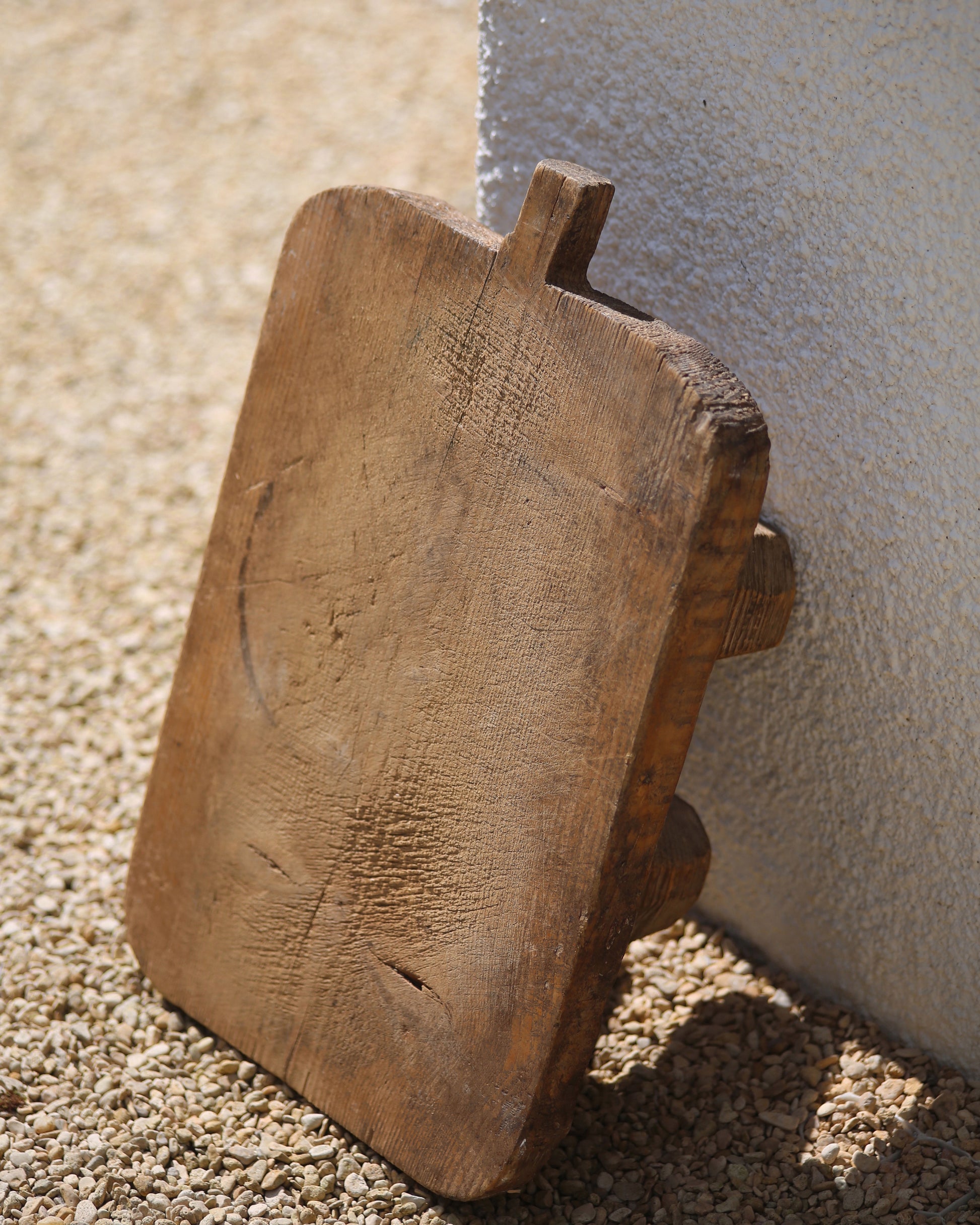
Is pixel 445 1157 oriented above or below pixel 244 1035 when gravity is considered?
above

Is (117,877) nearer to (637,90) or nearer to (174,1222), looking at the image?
(174,1222)

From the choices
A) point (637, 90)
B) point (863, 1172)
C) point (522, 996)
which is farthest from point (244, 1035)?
point (637, 90)

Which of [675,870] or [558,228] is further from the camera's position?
[675,870]

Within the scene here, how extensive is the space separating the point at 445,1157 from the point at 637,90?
1580 mm

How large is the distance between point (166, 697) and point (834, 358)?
171 cm

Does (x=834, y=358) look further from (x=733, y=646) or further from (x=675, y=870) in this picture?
(x=675, y=870)

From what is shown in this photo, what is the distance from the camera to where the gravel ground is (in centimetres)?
169

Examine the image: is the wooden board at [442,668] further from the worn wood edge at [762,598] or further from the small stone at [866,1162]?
the small stone at [866,1162]

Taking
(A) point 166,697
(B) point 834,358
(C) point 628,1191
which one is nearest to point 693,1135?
(C) point 628,1191

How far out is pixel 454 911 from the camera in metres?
1.63

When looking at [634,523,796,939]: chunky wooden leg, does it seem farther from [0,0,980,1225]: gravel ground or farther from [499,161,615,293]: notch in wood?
[499,161,615,293]: notch in wood

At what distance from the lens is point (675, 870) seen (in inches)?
67.7

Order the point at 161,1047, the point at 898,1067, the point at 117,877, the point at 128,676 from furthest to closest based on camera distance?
the point at 128,676 → the point at 117,877 → the point at 161,1047 → the point at 898,1067

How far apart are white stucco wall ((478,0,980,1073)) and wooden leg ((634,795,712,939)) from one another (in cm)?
23
